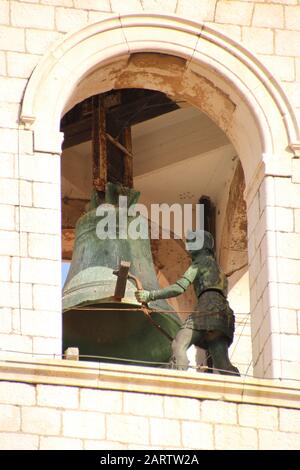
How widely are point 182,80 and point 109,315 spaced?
5.31 feet

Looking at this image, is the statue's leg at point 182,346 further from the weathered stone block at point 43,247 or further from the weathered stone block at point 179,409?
the weathered stone block at point 43,247

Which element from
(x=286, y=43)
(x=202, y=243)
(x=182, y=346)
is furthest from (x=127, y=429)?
(x=286, y=43)

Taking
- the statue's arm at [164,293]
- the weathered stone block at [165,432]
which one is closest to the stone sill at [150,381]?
Answer: the weathered stone block at [165,432]

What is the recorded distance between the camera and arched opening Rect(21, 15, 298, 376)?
Answer: 19984 millimetres

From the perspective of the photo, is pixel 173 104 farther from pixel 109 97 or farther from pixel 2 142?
pixel 2 142

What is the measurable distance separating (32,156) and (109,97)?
5.98 feet

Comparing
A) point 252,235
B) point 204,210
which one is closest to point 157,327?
point 252,235

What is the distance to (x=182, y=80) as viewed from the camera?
20484 mm

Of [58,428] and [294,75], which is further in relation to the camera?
[294,75]

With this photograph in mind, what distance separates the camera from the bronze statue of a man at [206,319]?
19984 millimetres

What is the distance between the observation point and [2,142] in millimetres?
19750

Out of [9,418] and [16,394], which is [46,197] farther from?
[9,418]
